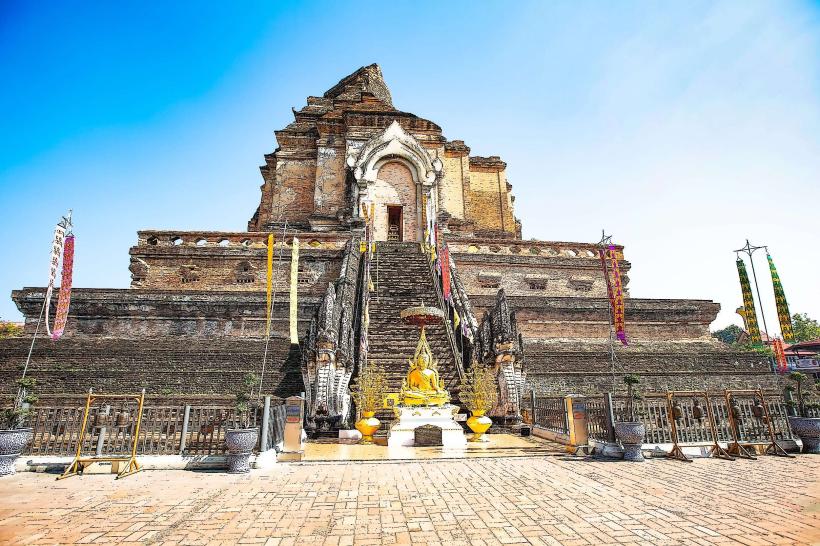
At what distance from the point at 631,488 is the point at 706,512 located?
1.14 metres

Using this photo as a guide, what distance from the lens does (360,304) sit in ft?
49.1

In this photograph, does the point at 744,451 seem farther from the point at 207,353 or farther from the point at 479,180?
the point at 479,180

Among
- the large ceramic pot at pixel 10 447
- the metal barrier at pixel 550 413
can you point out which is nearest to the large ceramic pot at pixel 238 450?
the large ceramic pot at pixel 10 447

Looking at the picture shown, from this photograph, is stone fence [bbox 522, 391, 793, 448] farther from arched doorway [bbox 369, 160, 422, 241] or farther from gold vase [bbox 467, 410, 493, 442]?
arched doorway [bbox 369, 160, 422, 241]

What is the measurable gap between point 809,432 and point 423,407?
774 cm

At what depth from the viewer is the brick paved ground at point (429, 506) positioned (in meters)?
3.98

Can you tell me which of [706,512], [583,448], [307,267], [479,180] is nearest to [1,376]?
[307,267]

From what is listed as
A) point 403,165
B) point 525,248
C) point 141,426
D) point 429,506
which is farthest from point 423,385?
point 403,165

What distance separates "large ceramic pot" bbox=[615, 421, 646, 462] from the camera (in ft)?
25.5

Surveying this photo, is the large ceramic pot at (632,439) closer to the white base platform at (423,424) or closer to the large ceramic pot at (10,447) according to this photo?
the white base platform at (423,424)

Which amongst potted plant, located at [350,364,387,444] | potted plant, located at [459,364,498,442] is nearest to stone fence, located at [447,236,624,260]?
potted plant, located at [459,364,498,442]

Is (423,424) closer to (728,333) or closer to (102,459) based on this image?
(102,459)

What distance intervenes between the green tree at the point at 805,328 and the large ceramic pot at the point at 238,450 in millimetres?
67502

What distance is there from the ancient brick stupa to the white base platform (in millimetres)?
1779
